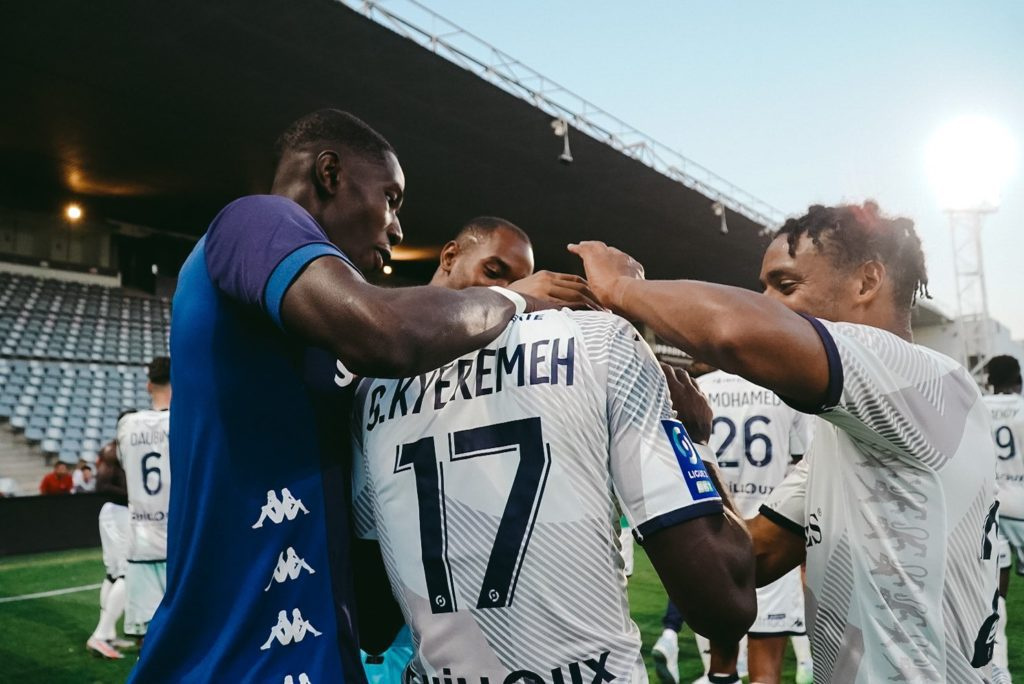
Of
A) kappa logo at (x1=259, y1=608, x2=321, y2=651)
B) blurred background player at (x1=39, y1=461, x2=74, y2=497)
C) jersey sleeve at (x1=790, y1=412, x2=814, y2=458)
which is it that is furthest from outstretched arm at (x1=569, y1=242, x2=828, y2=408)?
blurred background player at (x1=39, y1=461, x2=74, y2=497)

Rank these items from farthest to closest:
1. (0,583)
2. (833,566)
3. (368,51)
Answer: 1. (368,51)
2. (0,583)
3. (833,566)

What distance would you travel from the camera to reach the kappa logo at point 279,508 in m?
1.38

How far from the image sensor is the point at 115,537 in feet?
23.5

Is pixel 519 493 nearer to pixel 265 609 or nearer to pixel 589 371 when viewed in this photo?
pixel 589 371

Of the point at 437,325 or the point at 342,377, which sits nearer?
the point at 437,325

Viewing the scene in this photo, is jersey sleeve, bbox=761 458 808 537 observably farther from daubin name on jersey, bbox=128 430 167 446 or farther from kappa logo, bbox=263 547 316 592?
daubin name on jersey, bbox=128 430 167 446

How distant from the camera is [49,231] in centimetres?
2116

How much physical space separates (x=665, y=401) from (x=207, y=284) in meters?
0.85

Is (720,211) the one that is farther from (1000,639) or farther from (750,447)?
(1000,639)

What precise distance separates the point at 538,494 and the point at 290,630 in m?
0.50

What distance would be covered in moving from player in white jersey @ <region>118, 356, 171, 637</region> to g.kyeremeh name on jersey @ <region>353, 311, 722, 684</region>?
204 inches

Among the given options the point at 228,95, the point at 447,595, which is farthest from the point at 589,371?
the point at 228,95

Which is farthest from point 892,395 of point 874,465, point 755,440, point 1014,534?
point 1014,534

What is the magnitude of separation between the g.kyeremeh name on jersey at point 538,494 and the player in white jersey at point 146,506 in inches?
204
